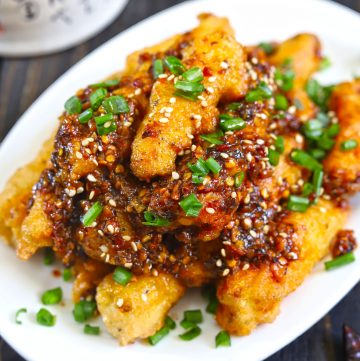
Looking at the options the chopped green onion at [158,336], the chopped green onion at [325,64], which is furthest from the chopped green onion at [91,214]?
the chopped green onion at [325,64]

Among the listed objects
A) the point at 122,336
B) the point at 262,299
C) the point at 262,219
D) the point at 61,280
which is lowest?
the point at 61,280

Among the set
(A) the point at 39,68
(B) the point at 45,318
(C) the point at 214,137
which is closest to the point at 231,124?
(C) the point at 214,137

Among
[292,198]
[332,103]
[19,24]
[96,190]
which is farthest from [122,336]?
[19,24]

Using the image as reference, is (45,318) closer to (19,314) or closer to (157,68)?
(19,314)

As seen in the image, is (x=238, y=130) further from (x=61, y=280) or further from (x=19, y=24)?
(x=19, y=24)

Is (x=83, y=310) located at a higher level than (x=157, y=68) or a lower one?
lower

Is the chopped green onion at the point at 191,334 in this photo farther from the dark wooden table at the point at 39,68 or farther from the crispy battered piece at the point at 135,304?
the dark wooden table at the point at 39,68
